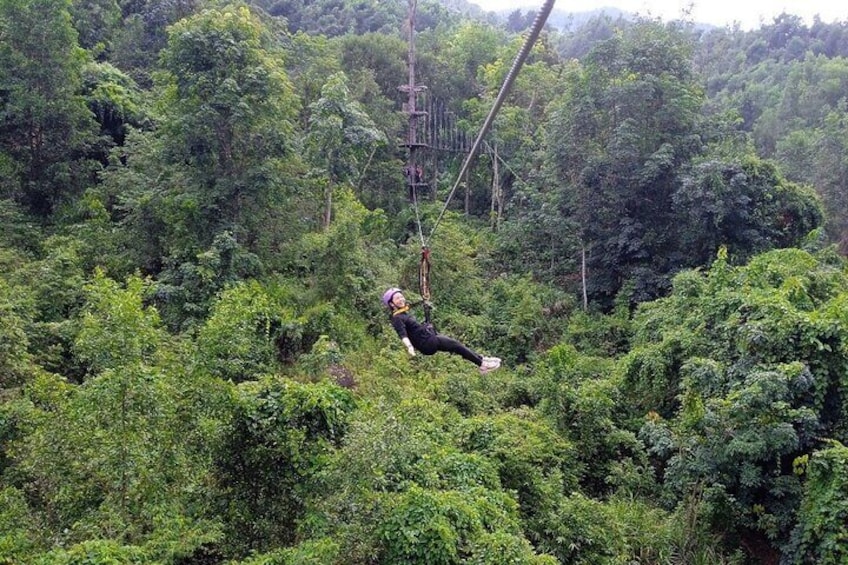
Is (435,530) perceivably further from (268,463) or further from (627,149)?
(627,149)

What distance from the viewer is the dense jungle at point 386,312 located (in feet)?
16.9

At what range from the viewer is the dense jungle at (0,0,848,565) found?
516 centimetres

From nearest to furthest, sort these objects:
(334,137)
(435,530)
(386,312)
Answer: (435,530)
(386,312)
(334,137)

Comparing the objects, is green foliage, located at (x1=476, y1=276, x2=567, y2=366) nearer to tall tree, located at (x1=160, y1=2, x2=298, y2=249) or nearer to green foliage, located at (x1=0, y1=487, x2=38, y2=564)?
tall tree, located at (x1=160, y1=2, x2=298, y2=249)

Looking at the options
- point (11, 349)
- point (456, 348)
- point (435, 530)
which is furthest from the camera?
point (11, 349)

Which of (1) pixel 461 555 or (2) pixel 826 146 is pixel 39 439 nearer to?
(1) pixel 461 555

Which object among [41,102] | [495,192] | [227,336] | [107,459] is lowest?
[107,459]

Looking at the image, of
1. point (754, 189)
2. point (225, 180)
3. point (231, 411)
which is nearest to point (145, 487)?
point (231, 411)

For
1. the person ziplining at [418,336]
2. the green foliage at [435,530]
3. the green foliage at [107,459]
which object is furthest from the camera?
the person ziplining at [418,336]

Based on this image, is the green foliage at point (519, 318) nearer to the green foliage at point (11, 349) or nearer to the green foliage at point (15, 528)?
the green foliage at point (11, 349)

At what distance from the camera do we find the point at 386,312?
11375 mm

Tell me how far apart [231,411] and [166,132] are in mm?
7280

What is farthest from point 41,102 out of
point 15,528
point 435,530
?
point 435,530

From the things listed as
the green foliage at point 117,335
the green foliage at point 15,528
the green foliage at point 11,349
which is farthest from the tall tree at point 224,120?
the green foliage at point 15,528
